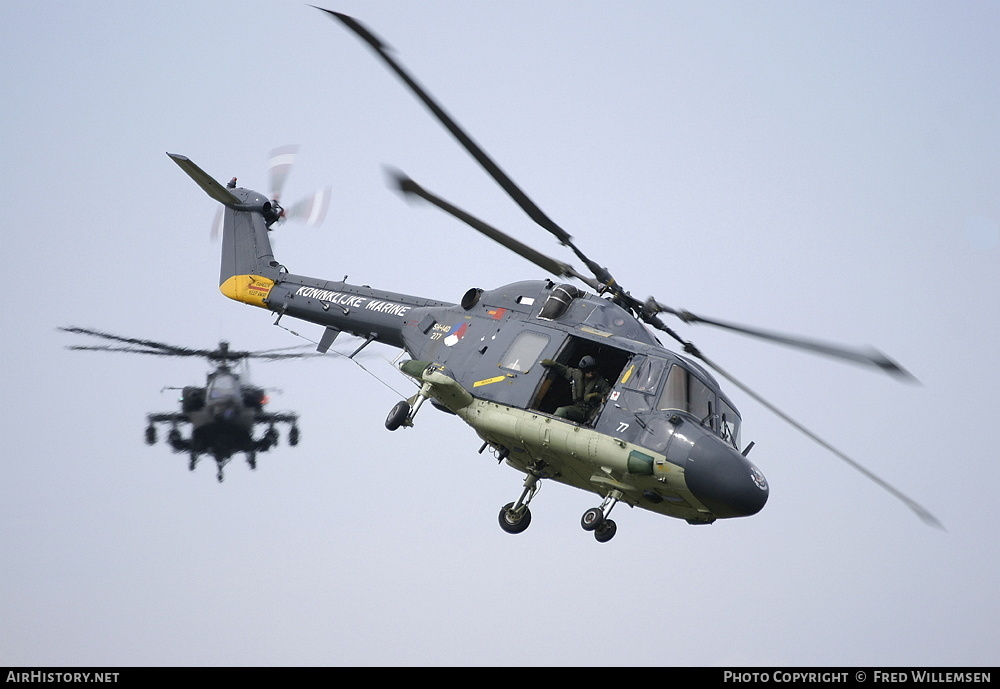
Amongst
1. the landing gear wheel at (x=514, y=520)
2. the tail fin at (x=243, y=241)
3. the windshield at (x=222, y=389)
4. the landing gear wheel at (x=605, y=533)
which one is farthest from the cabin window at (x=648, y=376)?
the windshield at (x=222, y=389)

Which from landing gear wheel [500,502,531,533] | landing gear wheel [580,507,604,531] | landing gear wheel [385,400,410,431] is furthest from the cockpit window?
landing gear wheel [385,400,410,431]

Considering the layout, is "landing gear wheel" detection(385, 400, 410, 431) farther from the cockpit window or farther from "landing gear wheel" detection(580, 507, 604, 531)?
the cockpit window

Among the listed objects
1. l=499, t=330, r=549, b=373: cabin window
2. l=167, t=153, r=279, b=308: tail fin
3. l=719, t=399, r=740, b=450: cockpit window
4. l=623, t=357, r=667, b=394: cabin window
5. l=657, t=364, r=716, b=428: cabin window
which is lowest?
l=719, t=399, r=740, b=450: cockpit window

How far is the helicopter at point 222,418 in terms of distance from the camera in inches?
1048

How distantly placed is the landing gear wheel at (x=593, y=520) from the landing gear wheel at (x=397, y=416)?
3493 mm

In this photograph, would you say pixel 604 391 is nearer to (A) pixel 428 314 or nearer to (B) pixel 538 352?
(B) pixel 538 352

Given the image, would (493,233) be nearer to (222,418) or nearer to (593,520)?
(593,520)

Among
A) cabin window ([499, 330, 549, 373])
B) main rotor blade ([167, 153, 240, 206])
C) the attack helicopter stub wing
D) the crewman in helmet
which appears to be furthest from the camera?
main rotor blade ([167, 153, 240, 206])

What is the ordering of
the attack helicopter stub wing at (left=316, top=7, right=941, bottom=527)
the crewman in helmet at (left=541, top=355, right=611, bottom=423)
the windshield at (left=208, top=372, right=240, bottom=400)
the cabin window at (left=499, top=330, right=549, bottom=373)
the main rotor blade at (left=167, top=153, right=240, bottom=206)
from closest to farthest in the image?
the attack helicopter stub wing at (left=316, top=7, right=941, bottom=527) → the crewman in helmet at (left=541, top=355, right=611, bottom=423) → the cabin window at (left=499, top=330, right=549, bottom=373) → the main rotor blade at (left=167, top=153, right=240, bottom=206) → the windshield at (left=208, top=372, right=240, bottom=400)

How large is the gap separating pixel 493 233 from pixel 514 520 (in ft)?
15.8

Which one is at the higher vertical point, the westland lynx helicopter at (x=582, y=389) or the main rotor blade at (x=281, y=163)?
the main rotor blade at (x=281, y=163)

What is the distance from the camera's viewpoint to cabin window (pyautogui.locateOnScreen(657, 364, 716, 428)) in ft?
59.7

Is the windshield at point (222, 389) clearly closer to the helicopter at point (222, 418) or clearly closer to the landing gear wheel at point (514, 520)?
the helicopter at point (222, 418)

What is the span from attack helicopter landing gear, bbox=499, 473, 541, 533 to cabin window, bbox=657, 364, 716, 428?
9.17ft
